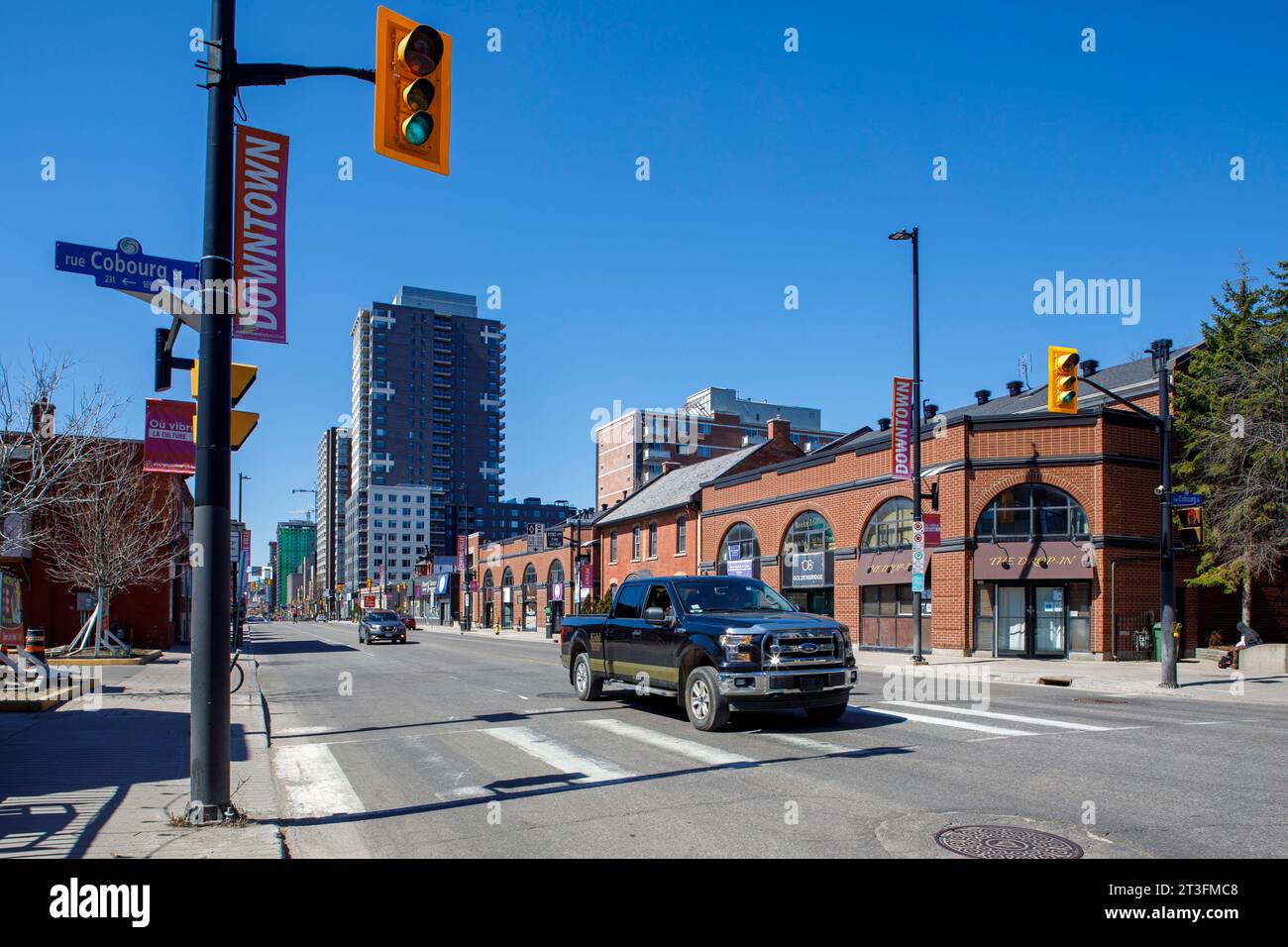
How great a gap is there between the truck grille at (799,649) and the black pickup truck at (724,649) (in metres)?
0.01

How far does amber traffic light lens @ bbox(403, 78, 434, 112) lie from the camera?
6695mm

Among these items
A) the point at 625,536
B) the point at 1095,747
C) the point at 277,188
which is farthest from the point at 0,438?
the point at 625,536

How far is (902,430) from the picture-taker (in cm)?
3206

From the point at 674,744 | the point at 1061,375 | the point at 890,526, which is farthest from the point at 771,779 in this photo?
the point at 890,526

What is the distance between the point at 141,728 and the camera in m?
12.3

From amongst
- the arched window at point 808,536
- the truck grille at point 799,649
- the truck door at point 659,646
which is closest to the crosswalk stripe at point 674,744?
the truck door at point 659,646

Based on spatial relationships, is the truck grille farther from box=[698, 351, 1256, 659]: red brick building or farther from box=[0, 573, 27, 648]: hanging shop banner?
box=[698, 351, 1256, 659]: red brick building

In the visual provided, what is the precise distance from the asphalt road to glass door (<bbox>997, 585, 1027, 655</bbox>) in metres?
14.4

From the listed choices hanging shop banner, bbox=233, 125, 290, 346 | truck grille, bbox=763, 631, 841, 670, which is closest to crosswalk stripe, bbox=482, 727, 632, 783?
truck grille, bbox=763, 631, 841, 670

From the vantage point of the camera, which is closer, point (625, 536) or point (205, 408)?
point (205, 408)

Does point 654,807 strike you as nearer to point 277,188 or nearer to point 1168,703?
point 277,188

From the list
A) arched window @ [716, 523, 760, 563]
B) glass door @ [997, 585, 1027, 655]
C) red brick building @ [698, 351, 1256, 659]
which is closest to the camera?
red brick building @ [698, 351, 1256, 659]
